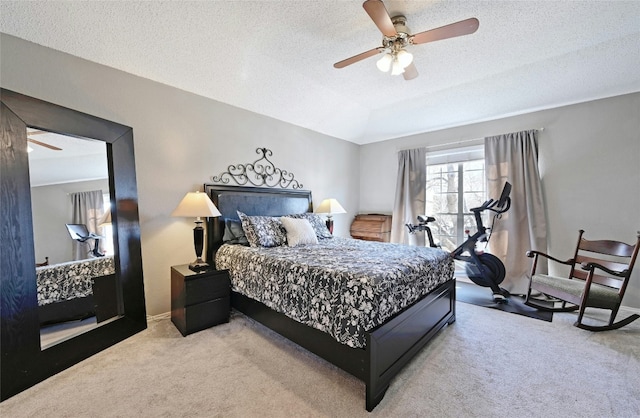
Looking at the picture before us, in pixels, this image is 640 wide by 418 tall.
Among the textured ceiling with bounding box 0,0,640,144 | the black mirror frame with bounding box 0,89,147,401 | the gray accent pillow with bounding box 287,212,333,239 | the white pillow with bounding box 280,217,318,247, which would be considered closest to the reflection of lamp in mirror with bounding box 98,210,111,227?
the black mirror frame with bounding box 0,89,147,401

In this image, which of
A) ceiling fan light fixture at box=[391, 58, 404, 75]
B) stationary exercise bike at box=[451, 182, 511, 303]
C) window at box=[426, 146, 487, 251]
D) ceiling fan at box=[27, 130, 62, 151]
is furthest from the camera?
window at box=[426, 146, 487, 251]

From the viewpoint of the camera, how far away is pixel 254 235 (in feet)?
10.3

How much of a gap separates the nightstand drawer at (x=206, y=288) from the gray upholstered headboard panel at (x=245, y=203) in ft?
1.98

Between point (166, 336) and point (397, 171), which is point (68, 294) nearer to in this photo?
point (166, 336)

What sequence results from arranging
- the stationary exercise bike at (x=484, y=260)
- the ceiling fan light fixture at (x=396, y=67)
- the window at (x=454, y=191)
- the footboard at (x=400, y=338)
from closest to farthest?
A: the footboard at (x=400, y=338) → the ceiling fan light fixture at (x=396, y=67) → the stationary exercise bike at (x=484, y=260) → the window at (x=454, y=191)

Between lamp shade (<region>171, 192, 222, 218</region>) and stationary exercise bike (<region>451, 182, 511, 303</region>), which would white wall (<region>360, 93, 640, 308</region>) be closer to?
stationary exercise bike (<region>451, 182, 511, 303</region>)

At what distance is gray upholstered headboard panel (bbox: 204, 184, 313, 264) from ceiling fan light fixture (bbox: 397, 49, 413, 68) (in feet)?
8.00

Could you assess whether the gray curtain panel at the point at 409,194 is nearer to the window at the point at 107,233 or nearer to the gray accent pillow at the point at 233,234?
the gray accent pillow at the point at 233,234

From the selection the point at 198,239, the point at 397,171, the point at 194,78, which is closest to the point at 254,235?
the point at 198,239

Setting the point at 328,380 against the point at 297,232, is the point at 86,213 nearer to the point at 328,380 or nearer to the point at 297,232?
the point at 297,232

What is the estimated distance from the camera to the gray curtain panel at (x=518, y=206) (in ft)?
12.0

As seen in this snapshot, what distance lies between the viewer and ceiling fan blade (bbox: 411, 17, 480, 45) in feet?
5.86

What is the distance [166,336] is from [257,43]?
123 inches

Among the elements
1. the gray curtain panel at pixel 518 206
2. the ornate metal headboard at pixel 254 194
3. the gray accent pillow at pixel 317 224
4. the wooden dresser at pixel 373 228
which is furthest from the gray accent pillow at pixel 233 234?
the gray curtain panel at pixel 518 206
